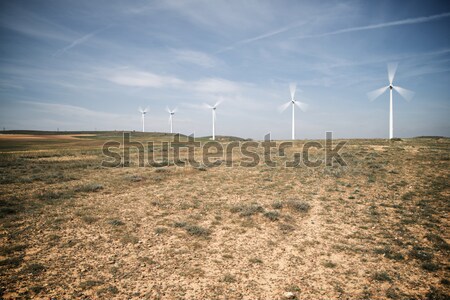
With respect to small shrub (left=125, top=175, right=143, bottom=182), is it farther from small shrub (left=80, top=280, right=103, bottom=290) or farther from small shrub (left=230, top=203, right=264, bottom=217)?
small shrub (left=80, top=280, right=103, bottom=290)

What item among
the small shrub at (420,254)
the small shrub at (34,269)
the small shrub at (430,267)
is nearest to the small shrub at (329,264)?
the small shrub at (430,267)

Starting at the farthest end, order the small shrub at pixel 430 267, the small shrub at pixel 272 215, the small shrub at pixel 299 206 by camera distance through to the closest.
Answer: the small shrub at pixel 299 206 < the small shrub at pixel 272 215 < the small shrub at pixel 430 267

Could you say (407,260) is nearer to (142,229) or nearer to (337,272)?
(337,272)

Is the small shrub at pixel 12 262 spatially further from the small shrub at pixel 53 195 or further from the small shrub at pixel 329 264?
the small shrub at pixel 329 264

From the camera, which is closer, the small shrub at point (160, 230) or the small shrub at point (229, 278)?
the small shrub at point (229, 278)

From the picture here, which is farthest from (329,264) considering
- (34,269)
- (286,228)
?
(34,269)

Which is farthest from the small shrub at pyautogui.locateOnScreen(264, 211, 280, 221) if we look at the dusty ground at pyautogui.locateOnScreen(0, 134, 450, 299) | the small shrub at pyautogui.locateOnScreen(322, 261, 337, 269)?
the small shrub at pyautogui.locateOnScreen(322, 261, 337, 269)

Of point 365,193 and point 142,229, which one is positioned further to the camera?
point 365,193

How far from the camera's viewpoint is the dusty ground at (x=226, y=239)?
836 cm

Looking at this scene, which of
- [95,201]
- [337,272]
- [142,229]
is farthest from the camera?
[95,201]

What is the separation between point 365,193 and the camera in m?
19.2

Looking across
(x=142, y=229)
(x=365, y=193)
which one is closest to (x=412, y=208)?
(x=365, y=193)

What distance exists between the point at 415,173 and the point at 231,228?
20.9 meters

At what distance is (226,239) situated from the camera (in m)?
12.1
